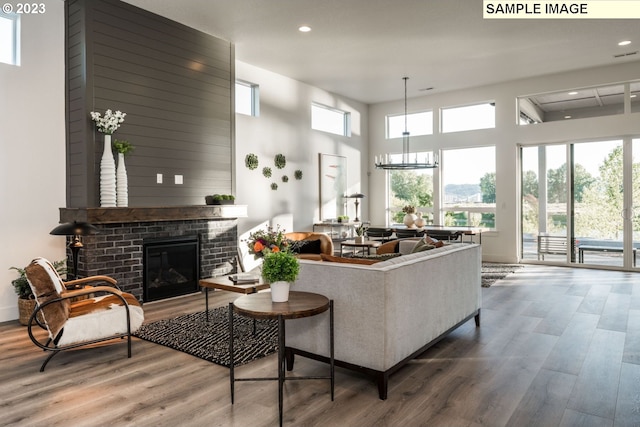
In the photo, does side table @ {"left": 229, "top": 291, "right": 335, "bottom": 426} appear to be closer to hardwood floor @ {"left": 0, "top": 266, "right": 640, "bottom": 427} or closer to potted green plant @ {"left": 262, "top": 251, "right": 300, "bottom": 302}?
potted green plant @ {"left": 262, "top": 251, "right": 300, "bottom": 302}

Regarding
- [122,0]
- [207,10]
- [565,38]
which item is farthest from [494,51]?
[122,0]

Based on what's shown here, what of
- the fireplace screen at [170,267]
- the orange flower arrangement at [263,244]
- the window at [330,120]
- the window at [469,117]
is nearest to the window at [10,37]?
the fireplace screen at [170,267]

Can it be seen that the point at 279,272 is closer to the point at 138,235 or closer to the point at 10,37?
the point at 138,235

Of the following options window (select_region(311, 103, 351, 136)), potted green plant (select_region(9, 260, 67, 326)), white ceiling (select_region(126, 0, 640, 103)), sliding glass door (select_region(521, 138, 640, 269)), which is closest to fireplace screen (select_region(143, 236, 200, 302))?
potted green plant (select_region(9, 260, 67, 326))

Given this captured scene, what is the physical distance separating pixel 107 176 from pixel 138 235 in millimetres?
793

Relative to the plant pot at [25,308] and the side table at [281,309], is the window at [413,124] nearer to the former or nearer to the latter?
the side table at [281,309]

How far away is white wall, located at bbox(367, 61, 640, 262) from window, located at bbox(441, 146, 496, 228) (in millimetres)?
154

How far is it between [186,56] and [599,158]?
7.04 m

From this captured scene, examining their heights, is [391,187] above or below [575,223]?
above

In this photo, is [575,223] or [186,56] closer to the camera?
[186,56]

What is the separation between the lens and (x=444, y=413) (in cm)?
254

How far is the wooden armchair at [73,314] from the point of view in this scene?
325 centimetres

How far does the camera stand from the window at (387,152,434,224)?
9648 millimetres

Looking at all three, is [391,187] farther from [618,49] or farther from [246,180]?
[618,49]
